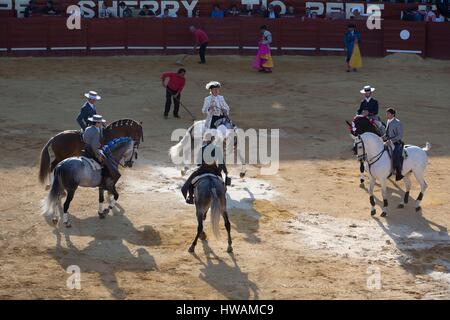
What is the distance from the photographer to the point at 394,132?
14.2 metres

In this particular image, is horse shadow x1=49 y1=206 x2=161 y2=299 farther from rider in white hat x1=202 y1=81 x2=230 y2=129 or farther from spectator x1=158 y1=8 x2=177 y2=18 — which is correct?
spectator x1=158 y1=8 x2=177 y2=18

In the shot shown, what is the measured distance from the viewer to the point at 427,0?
3045 cm

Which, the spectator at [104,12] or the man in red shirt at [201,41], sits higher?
the spectator at [104,12]

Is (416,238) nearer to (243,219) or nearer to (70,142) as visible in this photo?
(243,219)

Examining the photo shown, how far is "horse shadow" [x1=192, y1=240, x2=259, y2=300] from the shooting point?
10.8m

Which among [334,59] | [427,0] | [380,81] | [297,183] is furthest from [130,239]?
[427,0]

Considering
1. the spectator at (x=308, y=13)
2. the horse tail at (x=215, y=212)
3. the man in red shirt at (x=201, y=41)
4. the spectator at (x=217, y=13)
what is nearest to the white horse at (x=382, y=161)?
the horse tail at (x=215, y=212)

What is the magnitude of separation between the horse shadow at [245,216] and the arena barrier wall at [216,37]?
47.2ft

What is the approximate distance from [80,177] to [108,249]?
1.33 m

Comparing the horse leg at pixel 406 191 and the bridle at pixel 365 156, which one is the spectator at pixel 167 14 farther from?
the bridle at pixel 365 156

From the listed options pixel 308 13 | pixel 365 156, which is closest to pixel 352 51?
pixel 308 13

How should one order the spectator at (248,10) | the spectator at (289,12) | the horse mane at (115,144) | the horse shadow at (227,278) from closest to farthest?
the horse shadow at (227,278) < the horse mane at (115,144) < the spectator at (248,10) < the spectator at (289,12)

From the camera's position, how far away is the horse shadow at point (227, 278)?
10836 mm
